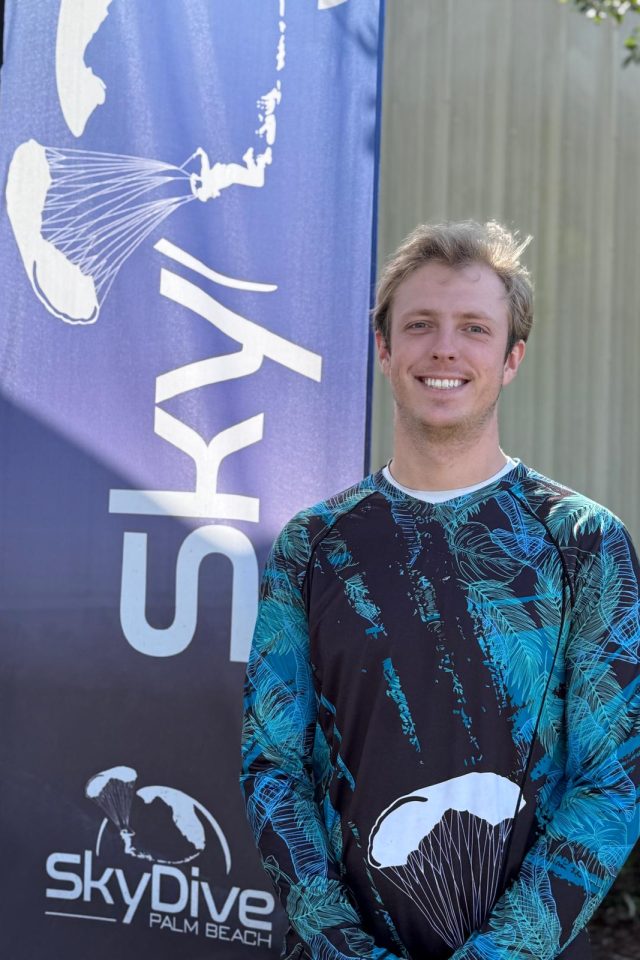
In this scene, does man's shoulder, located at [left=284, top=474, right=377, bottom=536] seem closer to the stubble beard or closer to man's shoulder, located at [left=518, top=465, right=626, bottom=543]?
the stubble beard

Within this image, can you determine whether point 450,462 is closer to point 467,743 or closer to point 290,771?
point 467,743

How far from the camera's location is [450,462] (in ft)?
5.92

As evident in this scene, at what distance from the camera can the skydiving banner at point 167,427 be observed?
2.84 m

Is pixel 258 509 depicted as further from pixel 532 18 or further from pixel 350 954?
pixel 532 18

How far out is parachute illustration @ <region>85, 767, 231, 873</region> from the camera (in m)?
2.83

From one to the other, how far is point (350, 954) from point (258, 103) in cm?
213

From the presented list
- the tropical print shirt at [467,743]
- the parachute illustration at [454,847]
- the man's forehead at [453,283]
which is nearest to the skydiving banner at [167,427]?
the man's forehead at [453,283]

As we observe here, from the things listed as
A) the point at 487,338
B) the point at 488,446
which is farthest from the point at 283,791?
the point at 487,338

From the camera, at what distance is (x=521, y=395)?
14.3ft

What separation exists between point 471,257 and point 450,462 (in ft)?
1.17

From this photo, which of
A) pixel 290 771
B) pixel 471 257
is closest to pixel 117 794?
pixel 290 771

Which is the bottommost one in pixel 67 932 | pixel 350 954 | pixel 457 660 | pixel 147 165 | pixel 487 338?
pixel 67 932

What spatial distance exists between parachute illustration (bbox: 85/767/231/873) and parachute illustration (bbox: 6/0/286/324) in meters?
1.25

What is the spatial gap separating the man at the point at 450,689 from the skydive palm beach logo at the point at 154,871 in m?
1.10
